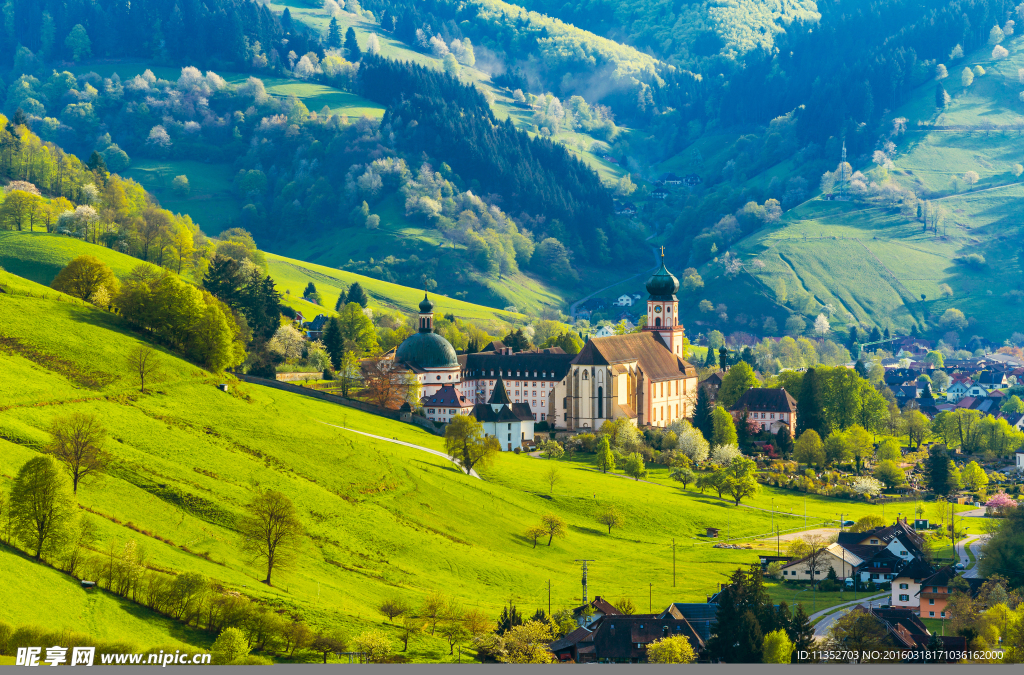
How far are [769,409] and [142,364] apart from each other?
77.1 metres

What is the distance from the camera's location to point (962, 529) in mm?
104875

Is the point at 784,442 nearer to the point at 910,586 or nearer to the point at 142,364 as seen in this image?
the point at 910,586

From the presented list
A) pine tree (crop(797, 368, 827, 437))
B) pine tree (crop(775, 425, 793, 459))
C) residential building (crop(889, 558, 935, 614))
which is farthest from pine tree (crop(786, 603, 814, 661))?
pine tree (crop(797, 368, 827, 437))

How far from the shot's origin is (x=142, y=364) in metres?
98.2

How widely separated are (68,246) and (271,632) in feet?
312

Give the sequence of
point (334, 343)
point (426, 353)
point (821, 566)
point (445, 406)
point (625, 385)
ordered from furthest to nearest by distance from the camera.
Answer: point (625, 385) < point (334, 343) < point (426, 353) < point (445, 406) < point (821, 566)

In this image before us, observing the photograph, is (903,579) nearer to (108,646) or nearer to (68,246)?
(108,646)

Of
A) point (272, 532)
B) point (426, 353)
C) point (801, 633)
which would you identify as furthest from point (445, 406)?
point (801, 633)

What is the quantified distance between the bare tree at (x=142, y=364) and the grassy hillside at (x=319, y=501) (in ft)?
3.02

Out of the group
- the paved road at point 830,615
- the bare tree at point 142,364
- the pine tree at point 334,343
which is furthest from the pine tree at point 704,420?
the bare tree at point 142,364

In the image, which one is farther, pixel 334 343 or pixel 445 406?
pixel 334 343

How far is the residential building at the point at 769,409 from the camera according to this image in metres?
146

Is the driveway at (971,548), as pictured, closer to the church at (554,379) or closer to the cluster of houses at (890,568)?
the cluster of houses at (890,568)

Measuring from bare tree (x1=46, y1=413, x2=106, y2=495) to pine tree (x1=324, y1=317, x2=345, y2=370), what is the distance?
57.2 m
